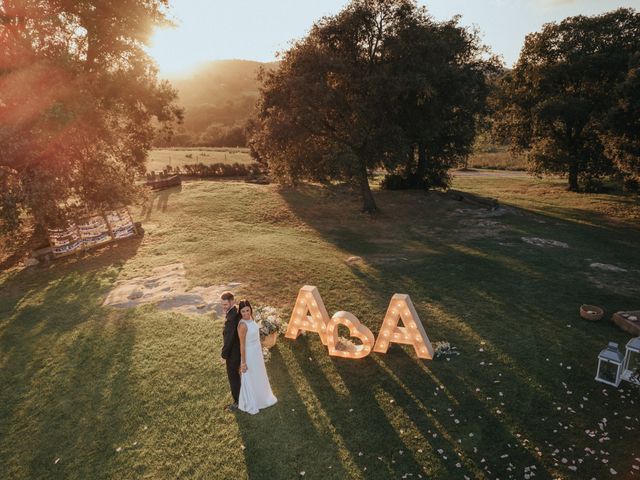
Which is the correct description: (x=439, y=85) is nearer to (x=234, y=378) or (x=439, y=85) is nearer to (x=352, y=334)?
(x=352, y=334)

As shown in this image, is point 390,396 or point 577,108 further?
point 577,108

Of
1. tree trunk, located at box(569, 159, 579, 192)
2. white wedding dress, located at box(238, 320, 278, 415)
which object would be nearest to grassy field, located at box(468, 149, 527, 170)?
tree trunk, located at box(569, 159, 579, 192)

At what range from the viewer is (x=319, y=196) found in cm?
3203

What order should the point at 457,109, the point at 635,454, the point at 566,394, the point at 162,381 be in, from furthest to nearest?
1. the point at 457,109
2. the point at 162,381
3. the point at 566,394
4. the point at 635,454

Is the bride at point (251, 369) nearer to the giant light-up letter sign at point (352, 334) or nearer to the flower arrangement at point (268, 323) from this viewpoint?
the flower arrangement at point (268, 323)

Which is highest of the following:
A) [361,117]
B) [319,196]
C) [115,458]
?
[361,117]

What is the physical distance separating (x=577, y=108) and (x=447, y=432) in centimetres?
3195

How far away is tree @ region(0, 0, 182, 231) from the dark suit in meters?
14.3

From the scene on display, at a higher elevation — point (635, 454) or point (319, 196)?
point (319, 196)

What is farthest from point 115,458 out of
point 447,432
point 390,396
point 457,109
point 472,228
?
point 457,109

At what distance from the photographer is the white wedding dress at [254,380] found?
8.30 metres

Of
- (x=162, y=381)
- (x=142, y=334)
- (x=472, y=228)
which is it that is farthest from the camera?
(x=472, y=228)

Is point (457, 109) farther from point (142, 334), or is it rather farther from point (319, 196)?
point (142, 334)

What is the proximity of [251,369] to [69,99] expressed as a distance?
1709 cm
